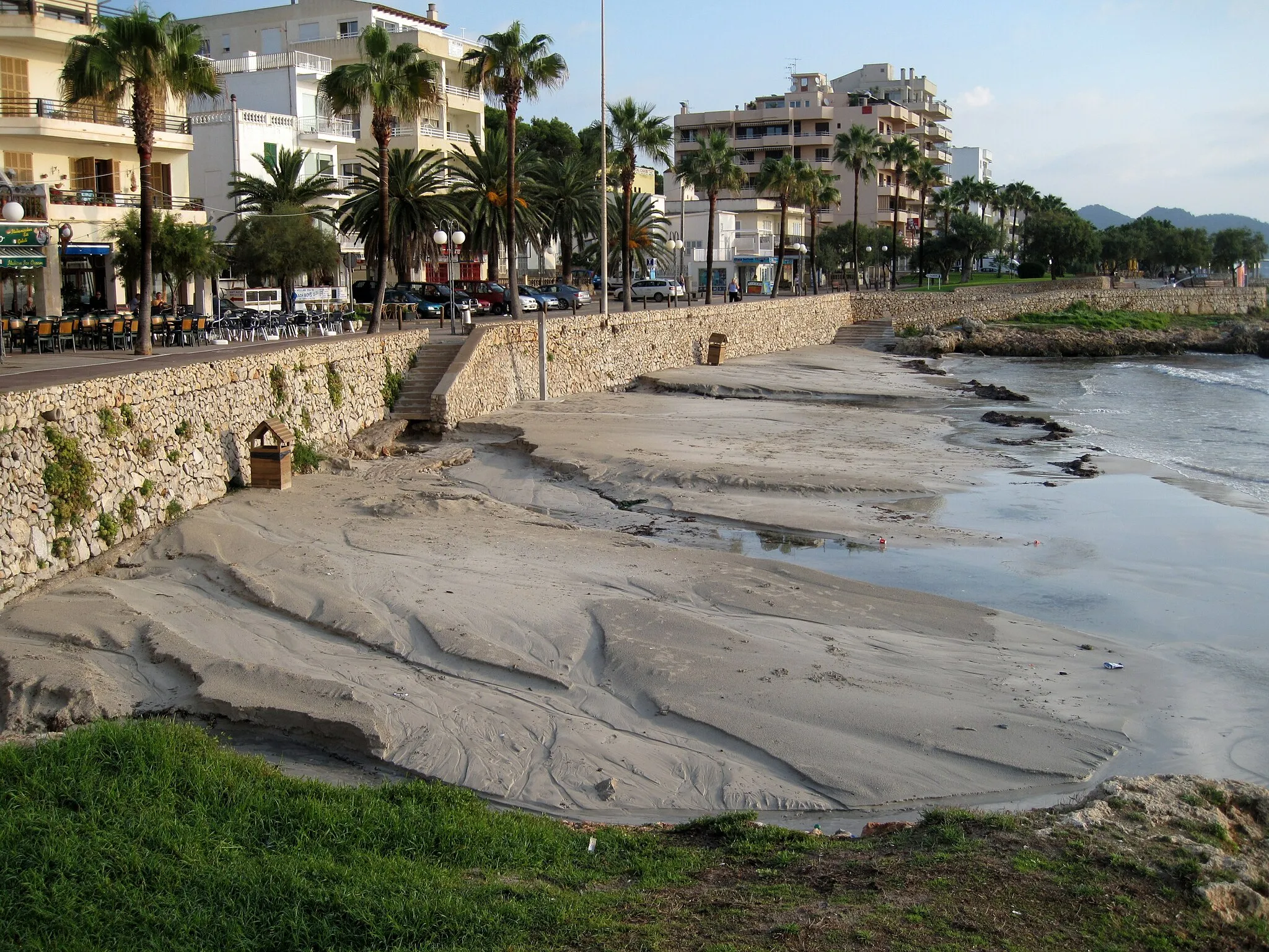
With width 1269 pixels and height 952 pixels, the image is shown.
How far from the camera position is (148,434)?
16.4 m

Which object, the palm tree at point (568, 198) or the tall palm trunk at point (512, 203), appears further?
the palm tree at point (568, 198)

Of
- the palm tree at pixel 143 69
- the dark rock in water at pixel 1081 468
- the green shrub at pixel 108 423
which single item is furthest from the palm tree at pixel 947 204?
the green shrub at pixel 108 423

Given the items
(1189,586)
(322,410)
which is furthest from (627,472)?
(1189,586)

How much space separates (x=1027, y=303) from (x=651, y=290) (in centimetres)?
3361

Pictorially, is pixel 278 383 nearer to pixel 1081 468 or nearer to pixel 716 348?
pixel 1081 468

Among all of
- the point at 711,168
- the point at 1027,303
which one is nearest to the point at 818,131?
the point at 1027,303

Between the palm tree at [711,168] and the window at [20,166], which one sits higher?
the palm tree at [711,168]

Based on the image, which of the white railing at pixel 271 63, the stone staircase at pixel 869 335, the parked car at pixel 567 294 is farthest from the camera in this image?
the stone staircase at pixel 869 335

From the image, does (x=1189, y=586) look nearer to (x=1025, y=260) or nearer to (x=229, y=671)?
(x=229, y=671)

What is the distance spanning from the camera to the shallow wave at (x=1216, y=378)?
49.2 meters

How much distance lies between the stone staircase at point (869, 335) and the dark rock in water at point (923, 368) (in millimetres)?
9151

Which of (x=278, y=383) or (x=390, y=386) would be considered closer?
(x=278, y=383)

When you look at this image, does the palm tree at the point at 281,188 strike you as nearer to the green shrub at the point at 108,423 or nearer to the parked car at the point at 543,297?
the parked car at the point at 543,297

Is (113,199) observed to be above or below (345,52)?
below
